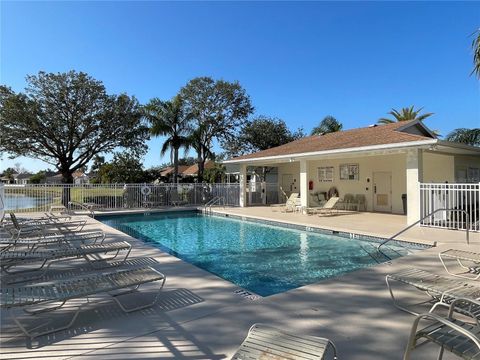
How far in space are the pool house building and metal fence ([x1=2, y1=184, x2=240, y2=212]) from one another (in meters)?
2.74

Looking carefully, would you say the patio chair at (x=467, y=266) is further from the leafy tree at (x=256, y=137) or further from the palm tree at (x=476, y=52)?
the leafy tree at (x=256, y=137)

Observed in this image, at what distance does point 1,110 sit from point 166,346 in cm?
2506

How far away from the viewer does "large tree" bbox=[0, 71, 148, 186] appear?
74.0ft

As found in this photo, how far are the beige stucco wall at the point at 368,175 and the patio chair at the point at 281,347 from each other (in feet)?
51.7

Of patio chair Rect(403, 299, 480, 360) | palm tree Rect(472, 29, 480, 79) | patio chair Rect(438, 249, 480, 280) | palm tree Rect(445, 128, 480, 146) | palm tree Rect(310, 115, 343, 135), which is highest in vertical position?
palm tree Rect(310, 115, 343, 135)

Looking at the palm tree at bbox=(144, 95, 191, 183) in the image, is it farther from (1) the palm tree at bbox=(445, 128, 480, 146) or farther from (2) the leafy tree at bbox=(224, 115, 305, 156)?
(1) the palm tree at bbox=(445, 128, 480, 146)

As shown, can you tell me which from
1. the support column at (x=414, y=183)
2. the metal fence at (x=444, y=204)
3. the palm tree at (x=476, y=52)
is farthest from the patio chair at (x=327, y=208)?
the palm tree at (x=476, y=52)

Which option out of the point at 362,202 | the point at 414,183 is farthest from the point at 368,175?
the point at 414,183

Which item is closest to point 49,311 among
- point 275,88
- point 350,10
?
point 350,10

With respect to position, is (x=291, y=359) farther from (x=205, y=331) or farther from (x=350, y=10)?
(x=350, y=10)

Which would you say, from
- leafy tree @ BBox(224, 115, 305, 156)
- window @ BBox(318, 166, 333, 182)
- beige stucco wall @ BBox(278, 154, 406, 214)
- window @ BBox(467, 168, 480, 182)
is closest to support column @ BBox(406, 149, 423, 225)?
beige stucco wall @ BBox(278, 154, 406, 214)

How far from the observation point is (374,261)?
8.00 metres

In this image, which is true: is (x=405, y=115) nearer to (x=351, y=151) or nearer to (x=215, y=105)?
(x=215, y=105)

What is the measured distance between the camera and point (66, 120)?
23.8m
